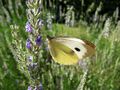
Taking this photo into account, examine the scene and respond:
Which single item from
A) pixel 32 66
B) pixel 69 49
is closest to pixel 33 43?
pixel 32 66

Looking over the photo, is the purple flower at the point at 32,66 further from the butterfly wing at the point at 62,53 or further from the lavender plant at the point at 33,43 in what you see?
the butterfly wing at the point at 62,53

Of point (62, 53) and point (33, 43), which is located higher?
point (33, 43)

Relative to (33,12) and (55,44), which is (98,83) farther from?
(33,12)

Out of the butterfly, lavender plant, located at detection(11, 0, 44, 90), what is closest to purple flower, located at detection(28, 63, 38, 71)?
lavender plant, located at detection(11, 0, 44, 90)

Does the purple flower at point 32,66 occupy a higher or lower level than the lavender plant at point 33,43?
lower

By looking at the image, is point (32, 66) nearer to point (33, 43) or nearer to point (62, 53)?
point (33, 43)

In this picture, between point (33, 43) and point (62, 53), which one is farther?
point (62, 53)

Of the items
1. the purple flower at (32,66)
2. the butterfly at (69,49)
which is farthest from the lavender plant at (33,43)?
the butterfly at (69,49)

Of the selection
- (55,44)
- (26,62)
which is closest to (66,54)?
(55,44)

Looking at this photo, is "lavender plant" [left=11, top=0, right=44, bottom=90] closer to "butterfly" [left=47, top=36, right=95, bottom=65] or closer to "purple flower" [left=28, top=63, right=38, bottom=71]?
"purple flower" [left=28, top=63, right=38, bottom=71]
